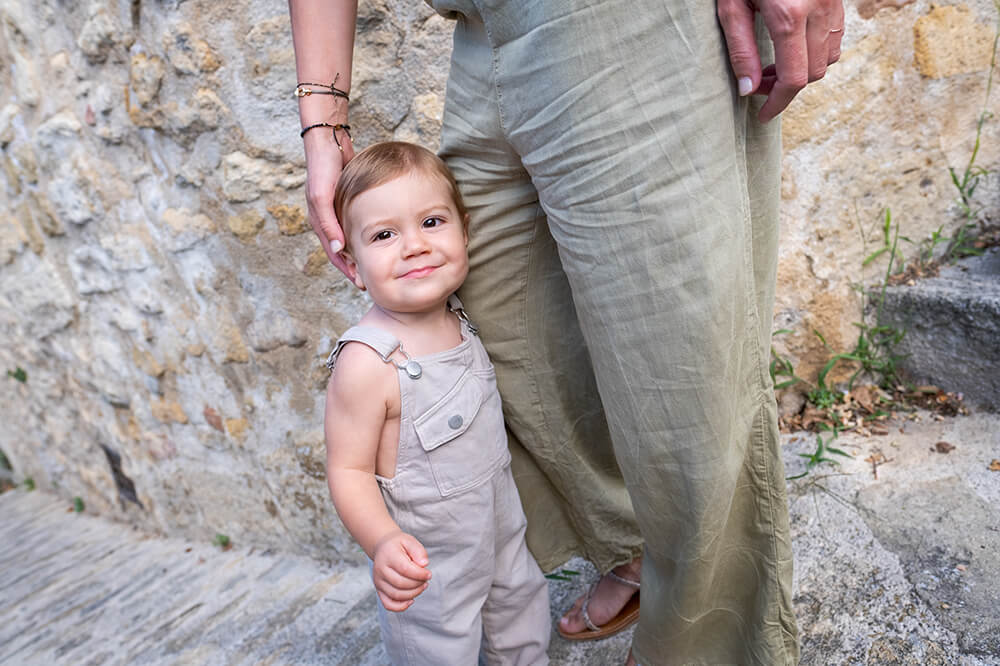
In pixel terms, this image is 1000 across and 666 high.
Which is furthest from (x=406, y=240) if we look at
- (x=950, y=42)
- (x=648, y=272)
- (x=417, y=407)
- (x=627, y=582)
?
(x=950, y=42)

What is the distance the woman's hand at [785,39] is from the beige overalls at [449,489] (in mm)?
603

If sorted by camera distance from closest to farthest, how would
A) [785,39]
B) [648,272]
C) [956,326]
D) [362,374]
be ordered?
[785,39], [648,272], [362,374], [956,326]

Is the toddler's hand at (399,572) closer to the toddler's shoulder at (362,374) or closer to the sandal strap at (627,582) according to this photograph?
the toddler's shoulder at (362,374)

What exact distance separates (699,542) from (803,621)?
1.67ft

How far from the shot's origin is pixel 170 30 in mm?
1870

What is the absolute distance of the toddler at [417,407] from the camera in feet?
3.41

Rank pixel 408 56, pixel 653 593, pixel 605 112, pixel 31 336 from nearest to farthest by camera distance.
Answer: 1. pixel 605 112
2. pixel 653 593
3. pixel 408 56
4. pixel 31 336

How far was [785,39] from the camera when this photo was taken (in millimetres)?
755

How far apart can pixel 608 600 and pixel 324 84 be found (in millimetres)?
1164

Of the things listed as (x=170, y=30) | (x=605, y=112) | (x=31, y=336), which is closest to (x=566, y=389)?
(x=605, y=112)

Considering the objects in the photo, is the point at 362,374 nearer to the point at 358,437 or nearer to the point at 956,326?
the point at 358,437

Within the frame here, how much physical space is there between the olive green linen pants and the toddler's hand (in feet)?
1.11

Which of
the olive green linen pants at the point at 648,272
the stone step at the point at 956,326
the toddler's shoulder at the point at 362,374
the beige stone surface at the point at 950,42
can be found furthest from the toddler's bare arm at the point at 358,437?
the beige stone surface at the point at 950,42

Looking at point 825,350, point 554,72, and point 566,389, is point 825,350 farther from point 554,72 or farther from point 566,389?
point 554,72
